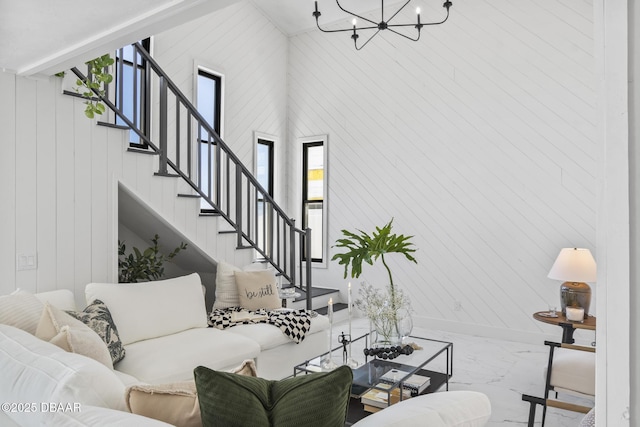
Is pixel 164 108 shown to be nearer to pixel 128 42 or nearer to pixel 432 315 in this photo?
pixel 128 42

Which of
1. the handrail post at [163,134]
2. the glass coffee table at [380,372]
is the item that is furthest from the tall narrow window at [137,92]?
the glass coffee table at [380,372]

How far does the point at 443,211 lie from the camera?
5.33 m

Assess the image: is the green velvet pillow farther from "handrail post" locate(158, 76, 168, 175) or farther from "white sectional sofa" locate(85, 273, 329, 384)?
"handrail post" locate(158, 76, 168, 175)

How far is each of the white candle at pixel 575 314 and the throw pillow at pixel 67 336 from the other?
10.7ft

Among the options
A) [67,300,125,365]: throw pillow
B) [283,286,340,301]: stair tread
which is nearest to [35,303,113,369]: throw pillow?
[67,300,125,365]: throw pillow

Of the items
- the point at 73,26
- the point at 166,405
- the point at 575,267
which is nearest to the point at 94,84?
the point at 73,26

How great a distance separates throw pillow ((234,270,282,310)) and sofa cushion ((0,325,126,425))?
2.45 metres

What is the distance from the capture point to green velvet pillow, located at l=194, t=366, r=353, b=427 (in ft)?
3.58

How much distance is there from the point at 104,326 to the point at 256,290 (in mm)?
1536

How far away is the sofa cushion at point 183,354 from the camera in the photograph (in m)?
2.59

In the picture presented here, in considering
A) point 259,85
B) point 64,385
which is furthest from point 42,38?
point 259,85

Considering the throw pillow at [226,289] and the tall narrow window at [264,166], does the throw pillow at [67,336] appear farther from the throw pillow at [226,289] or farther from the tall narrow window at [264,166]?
the tall narrow window at [264,166]

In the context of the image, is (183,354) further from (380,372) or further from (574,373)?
(574,373)

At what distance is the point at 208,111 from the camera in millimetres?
5551
